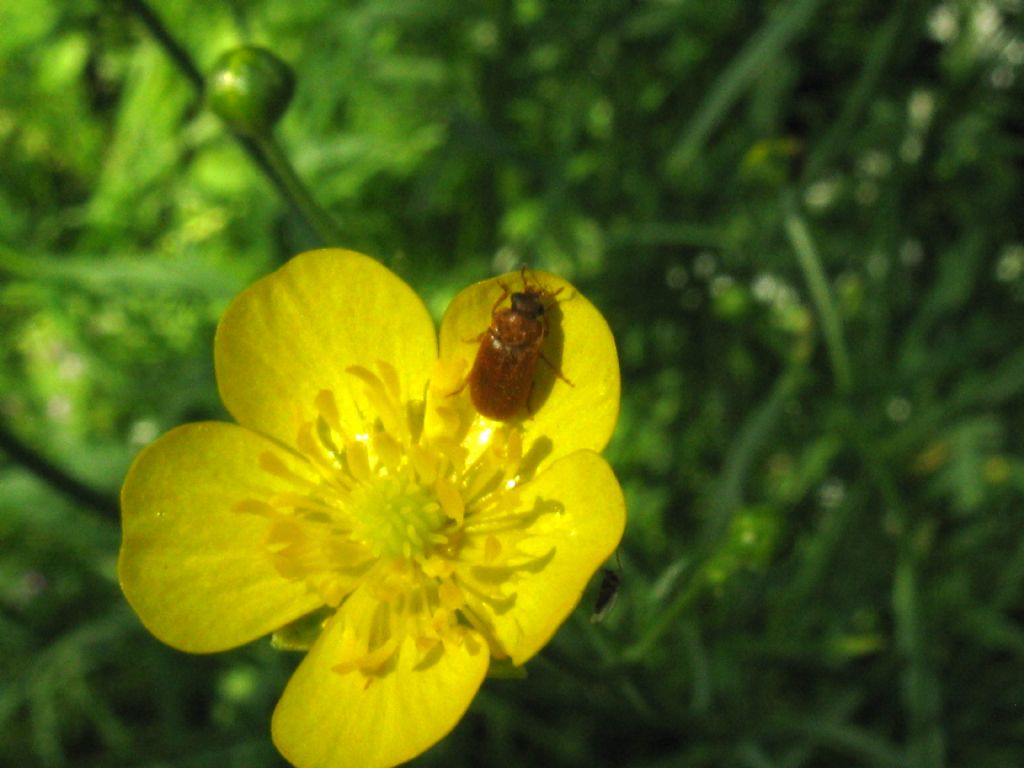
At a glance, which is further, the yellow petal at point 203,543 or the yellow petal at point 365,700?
the yellow petal at point 203,543

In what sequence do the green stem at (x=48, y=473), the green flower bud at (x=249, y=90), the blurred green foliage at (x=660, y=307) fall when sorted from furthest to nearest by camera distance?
the blurred green foliage at (x=660, y=307) < the green stem at (x=48, y=473) < the green flower bud at (x=249, y=90)

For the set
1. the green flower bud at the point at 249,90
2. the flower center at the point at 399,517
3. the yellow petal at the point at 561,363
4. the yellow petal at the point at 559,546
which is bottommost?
the flower center at the point at 399,517

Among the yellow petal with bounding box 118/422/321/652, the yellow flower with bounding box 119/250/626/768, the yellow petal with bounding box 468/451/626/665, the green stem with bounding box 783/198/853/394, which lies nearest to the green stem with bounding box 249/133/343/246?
the yellow flower with bounding box 119/250/626/768

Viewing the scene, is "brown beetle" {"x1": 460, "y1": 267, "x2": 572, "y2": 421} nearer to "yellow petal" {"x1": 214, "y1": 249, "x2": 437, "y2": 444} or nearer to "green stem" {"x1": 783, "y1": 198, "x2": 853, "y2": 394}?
"yellow petal" {"x1": 214, "y1": 249, "x2": 437, "y2": 444}

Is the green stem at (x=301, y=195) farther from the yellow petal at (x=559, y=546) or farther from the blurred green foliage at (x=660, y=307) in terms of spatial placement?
the blurred green foliage at (x=660, y=307)

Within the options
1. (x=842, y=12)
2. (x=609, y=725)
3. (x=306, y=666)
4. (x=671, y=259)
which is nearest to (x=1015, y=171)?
(x=842, y=12)

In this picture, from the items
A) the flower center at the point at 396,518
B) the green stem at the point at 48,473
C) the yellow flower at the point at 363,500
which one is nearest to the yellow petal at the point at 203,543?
the yellow flower at the point at 363,500

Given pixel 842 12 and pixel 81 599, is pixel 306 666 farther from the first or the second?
pixel 842 12
